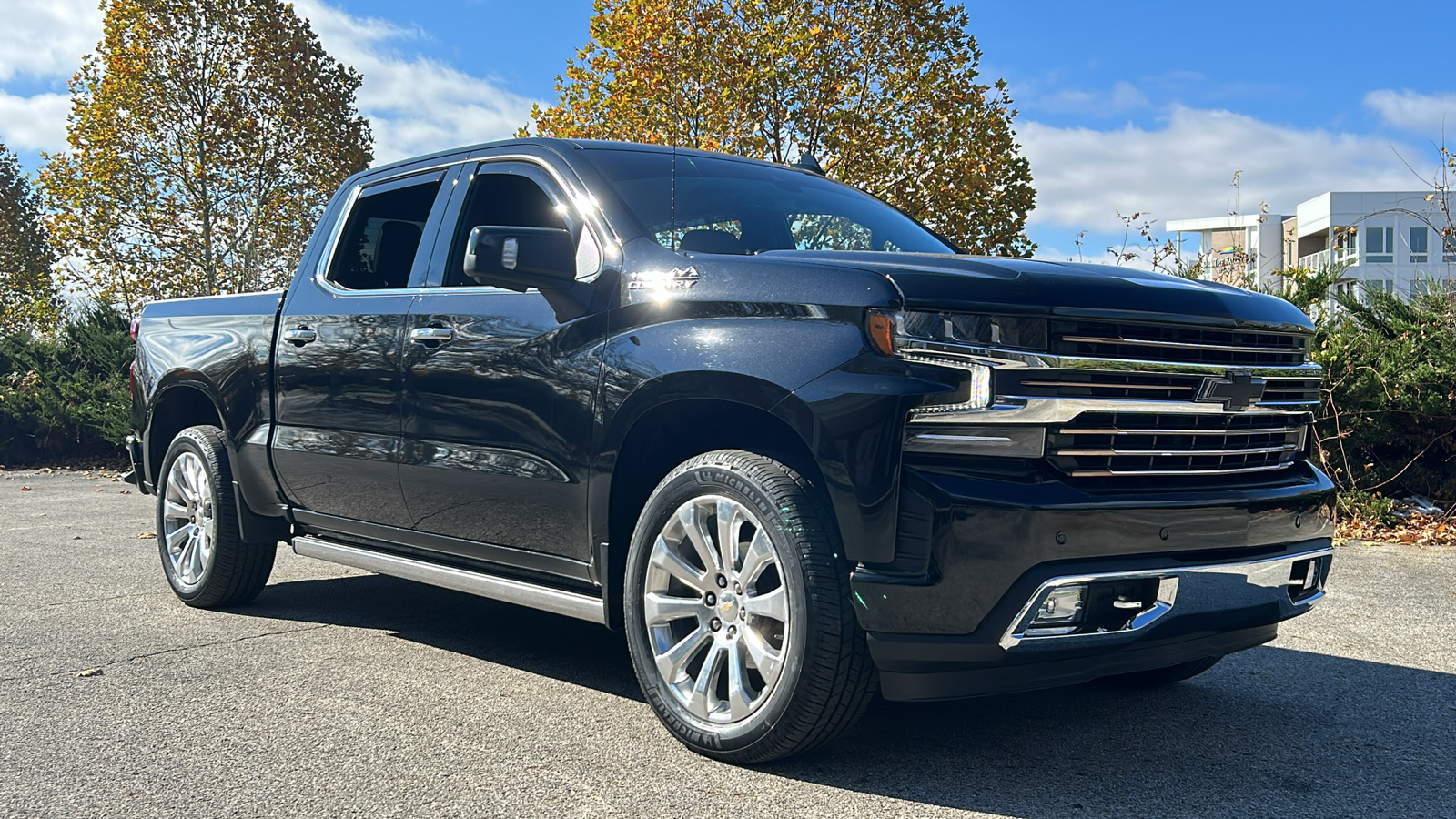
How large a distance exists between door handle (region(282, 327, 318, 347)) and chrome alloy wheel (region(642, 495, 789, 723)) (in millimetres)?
2306

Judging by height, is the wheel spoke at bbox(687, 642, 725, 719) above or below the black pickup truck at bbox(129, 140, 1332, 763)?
below

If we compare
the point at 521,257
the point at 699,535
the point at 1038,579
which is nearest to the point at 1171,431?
the point at 1038,579

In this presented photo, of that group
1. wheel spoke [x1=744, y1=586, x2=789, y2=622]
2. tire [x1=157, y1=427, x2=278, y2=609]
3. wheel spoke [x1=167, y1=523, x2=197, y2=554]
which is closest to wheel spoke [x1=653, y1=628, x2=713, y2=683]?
wheel spoke [x1=744, y1=586, x2=789, y2=622]

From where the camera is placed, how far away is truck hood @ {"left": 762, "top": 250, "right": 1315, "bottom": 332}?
324cm

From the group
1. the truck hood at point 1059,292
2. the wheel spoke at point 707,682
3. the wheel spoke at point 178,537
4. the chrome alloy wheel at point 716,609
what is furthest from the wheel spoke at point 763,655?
the wheel spoke at point 178,537

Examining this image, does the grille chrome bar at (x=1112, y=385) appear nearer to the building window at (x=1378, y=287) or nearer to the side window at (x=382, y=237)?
the side window at (x=382, y=237)

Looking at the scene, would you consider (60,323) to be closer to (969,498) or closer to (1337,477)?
(1337,477)

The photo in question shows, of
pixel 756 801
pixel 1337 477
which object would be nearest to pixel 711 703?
pixel 756 801

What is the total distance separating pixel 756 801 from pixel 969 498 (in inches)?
38.9

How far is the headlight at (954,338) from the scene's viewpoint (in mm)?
3174

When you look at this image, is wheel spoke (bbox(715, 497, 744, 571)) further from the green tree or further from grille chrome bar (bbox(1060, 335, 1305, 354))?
the green tree

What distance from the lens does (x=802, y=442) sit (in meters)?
3.61

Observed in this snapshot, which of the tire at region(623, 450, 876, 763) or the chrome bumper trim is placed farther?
the tire at region(623, 450, 876, 763)

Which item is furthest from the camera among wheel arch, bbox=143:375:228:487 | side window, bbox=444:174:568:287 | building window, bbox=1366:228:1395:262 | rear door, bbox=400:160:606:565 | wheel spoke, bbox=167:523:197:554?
building window, bbox=1366:228:1395:262
